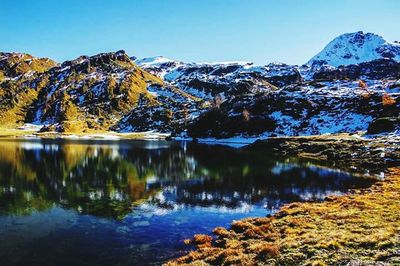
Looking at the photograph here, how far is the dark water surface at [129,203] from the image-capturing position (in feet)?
113

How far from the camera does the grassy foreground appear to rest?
91.7 ft

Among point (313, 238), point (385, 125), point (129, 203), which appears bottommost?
point (129, 203)

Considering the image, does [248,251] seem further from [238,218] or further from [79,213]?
[79,213]

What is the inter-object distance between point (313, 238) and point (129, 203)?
1216 inches

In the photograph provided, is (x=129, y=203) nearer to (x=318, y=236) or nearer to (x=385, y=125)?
(x=318, y=236)

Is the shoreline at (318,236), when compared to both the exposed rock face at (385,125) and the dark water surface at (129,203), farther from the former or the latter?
the exposed rock face at (385,125)

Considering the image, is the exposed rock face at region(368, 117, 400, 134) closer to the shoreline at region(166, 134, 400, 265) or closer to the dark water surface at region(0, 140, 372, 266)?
the dark water surface at region(0, 140, 372, 266)

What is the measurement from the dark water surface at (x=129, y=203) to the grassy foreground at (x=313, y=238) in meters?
Answer: 3.60

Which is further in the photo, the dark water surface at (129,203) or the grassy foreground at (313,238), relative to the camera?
the dark water surface at (129,203)

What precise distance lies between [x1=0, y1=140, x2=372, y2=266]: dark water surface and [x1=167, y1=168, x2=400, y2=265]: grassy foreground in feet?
11.8

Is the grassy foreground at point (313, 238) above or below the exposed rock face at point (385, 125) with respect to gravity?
below

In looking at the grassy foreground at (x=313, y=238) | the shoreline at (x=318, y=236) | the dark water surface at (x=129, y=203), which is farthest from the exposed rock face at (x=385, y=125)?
the grassy foreground at (x=313, y=238)

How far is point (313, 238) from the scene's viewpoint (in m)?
32.9

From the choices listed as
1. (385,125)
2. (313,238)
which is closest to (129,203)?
(313,238)
